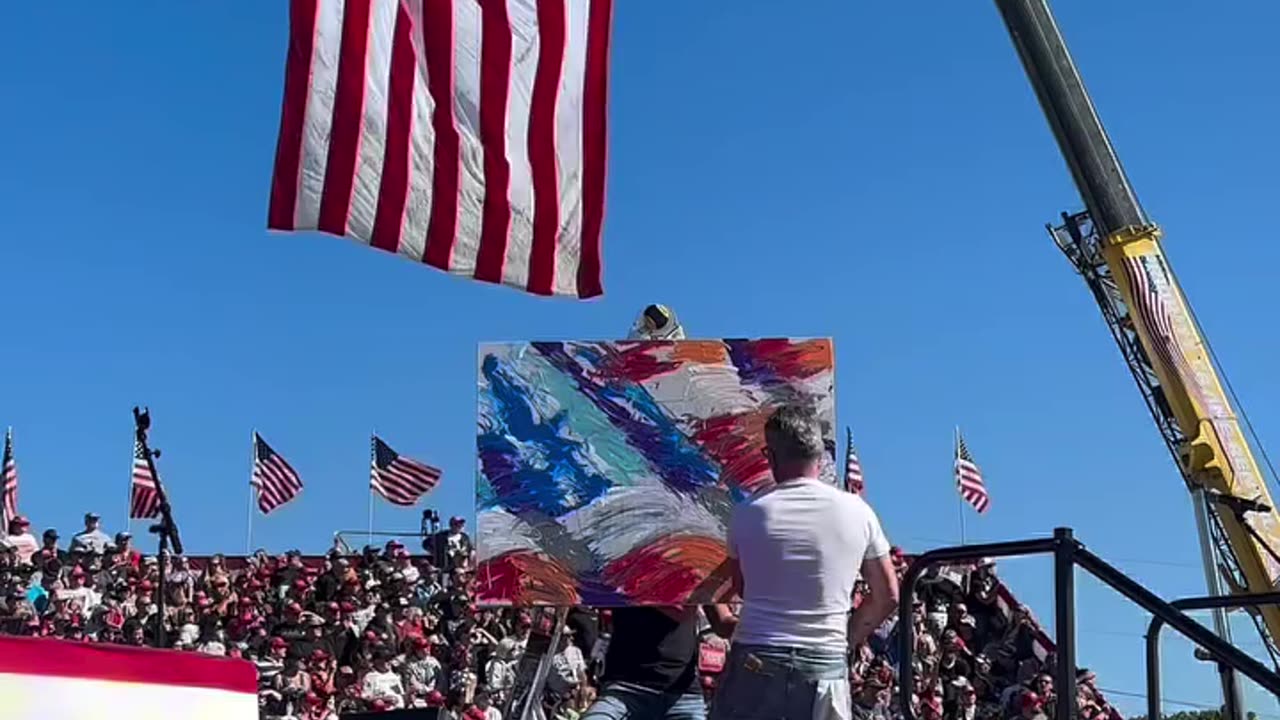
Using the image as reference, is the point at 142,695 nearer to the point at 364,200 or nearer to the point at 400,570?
the point at 364,200

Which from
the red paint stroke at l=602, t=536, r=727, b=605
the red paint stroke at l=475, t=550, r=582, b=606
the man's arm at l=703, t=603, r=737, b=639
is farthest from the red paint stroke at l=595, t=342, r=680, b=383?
the man's arm at l=703, t=603, r=737, b=639

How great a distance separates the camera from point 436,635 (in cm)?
1819

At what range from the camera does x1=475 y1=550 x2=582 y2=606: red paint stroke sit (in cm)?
677

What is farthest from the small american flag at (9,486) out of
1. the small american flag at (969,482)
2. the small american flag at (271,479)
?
the small american flag at (969,482)

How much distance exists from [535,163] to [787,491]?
2335 mm

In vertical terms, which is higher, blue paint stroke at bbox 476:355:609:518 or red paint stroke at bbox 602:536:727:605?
blue paint stroke at bbox 476:355:609:518

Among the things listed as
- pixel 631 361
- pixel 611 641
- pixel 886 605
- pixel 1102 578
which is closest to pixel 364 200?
pixel 631 361

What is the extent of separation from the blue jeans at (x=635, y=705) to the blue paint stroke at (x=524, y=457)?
39.1 inches

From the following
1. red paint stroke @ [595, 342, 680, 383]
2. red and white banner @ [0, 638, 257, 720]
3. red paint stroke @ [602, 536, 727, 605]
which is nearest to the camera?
red and white banner @ [0, 638, 257, 720]

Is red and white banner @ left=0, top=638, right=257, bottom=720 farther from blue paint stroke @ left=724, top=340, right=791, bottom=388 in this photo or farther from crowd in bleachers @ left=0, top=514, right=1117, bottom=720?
crowd in bleachers @ left=0, top=514, right=1117, bottom=720

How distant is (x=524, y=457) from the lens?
22.7 ft

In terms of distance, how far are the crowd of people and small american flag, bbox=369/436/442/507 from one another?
4.17 meters

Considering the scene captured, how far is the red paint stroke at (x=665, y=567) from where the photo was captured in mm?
6391

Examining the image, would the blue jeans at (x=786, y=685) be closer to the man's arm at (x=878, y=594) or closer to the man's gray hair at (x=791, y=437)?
the man's arm at (x=878, y=594)
